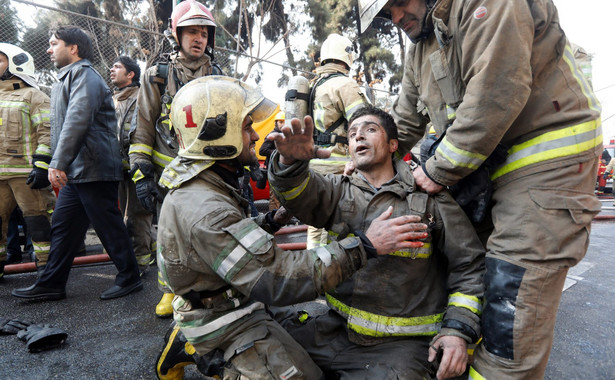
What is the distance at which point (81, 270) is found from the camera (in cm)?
440

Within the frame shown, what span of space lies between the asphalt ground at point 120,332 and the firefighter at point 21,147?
1.92ft

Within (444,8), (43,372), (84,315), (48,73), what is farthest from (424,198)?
(48,73)

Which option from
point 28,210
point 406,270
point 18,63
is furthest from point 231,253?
point 18,63

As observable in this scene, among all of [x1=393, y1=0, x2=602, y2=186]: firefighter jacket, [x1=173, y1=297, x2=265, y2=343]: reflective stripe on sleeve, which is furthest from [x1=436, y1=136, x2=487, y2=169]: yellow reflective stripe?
[x1=173, y1=297, x2=265, y2=343]: reflective stripe on sleeve

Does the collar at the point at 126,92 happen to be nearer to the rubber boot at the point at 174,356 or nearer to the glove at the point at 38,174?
the glove at the point at 38,174

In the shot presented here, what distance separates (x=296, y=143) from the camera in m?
1.75

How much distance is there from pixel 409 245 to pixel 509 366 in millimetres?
618

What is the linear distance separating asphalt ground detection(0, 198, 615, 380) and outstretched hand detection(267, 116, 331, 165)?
1561 mm

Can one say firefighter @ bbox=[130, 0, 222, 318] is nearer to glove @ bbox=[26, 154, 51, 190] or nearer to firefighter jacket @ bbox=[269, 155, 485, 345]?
glove @ bbox=[26, 154, 51, 190]

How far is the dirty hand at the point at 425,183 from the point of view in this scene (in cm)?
187

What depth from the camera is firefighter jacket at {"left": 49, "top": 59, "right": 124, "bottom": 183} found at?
3250 millimetres

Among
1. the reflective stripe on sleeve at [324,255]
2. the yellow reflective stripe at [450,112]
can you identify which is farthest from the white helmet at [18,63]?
the yellow reflective stripe at [450,112]

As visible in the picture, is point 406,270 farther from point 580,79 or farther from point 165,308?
point 165,308

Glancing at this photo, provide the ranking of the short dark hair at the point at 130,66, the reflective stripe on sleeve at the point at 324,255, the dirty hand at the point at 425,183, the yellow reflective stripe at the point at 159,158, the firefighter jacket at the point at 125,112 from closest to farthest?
1. the reflective stripe on sleeve at the point at 324,255
2. the dirty hand at the point at 425,183
3. the yellow reflective stripe at the point at 159,158
4. the firefighter jacket at the point at 125,112
5. the short dark hair at the point at 130,66
